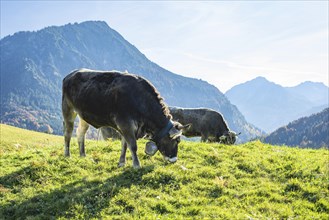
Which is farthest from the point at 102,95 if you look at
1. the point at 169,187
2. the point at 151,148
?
the point at 169,187

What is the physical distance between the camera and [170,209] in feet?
35.5

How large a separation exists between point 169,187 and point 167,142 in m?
2.08

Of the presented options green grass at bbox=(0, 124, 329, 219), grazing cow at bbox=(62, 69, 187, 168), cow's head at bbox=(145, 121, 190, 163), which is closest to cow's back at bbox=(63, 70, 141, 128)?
grazing cow at bbox=(62, 69, 187, 168)

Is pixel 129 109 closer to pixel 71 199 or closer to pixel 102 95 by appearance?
pixel 102 95

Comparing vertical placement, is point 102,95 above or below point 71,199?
above

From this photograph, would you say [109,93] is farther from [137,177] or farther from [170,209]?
[170,209]

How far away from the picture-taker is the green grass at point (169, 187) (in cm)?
1083

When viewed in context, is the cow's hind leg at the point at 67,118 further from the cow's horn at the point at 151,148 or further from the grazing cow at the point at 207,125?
the grazing cow at the point at 207,125

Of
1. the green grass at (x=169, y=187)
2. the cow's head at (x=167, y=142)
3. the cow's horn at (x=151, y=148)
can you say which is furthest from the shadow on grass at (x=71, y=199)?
the cow's head at (x=167, y=142)

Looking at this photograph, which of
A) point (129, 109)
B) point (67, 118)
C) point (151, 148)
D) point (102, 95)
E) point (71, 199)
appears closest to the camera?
point (71, 199)

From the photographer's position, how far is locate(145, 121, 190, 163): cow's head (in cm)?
1375

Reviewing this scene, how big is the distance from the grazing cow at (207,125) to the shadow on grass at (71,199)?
14190mm

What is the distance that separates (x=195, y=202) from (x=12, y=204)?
20.1 feet

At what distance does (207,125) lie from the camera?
1076 inches
